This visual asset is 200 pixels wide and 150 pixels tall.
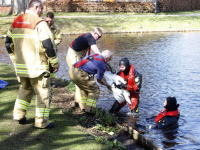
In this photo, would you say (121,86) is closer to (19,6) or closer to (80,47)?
(80,47)

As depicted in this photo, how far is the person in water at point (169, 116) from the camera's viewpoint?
23.4ft

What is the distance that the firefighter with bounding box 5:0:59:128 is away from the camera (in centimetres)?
518

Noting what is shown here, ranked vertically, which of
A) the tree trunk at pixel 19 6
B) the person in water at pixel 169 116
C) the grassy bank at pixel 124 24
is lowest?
the person in water at pixel 169 116

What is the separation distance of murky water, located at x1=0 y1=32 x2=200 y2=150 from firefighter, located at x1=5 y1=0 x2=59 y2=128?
277cm

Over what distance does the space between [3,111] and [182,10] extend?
40192mm

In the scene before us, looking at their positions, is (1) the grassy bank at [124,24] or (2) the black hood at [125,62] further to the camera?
(1) the grassy bank at [124,24]

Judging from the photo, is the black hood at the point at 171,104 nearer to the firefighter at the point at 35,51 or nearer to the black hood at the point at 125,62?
the black hood at the point at 125,62

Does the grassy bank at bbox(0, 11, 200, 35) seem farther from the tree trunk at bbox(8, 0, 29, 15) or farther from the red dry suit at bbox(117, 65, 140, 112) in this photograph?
the red dry suit at bbox(117, 65, 140, 112)

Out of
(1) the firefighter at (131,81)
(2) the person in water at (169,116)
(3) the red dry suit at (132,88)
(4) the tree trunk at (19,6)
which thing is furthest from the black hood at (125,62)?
(4) the tree trunk at (19,6)

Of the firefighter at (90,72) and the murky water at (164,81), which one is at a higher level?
the firefighter at (90,72)

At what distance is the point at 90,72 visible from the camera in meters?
6.74

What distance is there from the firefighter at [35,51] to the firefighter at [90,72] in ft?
4.61

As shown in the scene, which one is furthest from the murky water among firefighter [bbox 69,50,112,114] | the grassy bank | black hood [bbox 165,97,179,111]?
the grassy bank

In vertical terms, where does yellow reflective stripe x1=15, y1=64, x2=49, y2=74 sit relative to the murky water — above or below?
above
